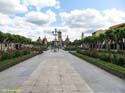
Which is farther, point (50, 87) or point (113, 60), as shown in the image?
point (113, 60)

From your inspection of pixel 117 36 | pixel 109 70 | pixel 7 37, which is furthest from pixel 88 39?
pixel 109 70

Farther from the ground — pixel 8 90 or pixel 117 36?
pixel 117 36

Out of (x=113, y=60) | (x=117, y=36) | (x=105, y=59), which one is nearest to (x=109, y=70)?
(x=113, y=60)

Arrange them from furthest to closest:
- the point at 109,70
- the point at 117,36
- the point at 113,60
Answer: the point at 117,36
the point at 113,60
the point at 109,70

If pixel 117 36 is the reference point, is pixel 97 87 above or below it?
below

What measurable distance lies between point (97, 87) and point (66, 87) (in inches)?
48.4

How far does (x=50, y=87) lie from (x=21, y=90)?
1195mm

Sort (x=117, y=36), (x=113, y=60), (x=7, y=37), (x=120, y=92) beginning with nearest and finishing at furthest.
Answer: (x=120, y=92) < (x=113, y=60) < (x=117, y=36) < (x=7, y=37)

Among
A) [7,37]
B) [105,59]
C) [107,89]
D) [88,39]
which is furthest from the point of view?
[88,39]

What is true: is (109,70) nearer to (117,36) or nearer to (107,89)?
(107,89)

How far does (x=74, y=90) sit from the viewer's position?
31.7 feet

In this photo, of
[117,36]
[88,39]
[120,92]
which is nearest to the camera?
[120,92]

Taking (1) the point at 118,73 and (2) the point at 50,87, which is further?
(1) the point at 118,73

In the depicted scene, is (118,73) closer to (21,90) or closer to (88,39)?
(21,90)
